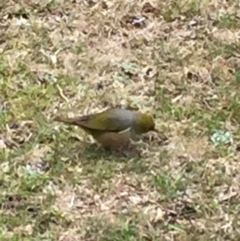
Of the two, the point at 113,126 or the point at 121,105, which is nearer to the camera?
the point at 113,126

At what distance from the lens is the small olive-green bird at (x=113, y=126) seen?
17.6 feet

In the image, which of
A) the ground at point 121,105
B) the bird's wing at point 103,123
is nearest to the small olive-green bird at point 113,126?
the bird's wing at point 103,123

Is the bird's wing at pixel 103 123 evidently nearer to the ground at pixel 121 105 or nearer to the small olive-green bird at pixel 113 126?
the small olive-green bird at pixel 113 126

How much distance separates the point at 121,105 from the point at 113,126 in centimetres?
47

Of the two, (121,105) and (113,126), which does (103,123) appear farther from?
(121,105)

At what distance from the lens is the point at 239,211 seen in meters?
5.06

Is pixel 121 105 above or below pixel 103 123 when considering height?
below

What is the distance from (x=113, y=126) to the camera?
538cm

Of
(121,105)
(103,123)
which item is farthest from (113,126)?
(121,105)

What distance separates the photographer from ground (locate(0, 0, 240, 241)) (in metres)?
5.02

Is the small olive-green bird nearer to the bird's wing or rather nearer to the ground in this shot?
the bird's wing

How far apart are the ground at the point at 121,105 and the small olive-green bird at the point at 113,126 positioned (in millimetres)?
111

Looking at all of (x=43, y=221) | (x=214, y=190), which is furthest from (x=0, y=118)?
(x=214, y=190)

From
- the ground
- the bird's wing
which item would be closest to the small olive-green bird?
the bird's wing
